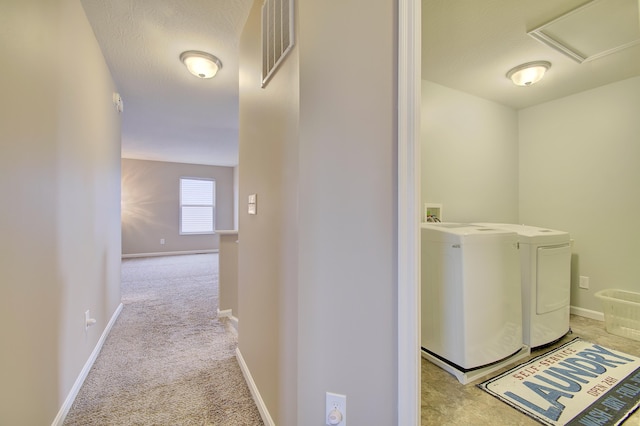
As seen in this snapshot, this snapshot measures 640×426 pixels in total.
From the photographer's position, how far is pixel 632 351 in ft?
6.89

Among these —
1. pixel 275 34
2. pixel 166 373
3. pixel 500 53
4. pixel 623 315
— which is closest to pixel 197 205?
pixel 166 373

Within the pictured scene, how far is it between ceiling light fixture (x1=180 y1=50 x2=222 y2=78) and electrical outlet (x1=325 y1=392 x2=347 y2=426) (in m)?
2.55

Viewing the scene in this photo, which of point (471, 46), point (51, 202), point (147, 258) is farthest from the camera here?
point (147, 258)

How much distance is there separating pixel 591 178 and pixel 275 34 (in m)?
3.34

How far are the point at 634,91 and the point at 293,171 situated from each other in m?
3.43

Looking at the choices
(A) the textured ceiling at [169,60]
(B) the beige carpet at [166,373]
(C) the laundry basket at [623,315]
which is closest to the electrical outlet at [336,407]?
(B) the beige carpet at [166,373]

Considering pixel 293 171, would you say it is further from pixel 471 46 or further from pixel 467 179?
pixel 467 179

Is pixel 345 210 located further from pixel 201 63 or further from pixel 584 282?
pixel 584 282

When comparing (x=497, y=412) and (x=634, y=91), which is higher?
(x=634, y=91)

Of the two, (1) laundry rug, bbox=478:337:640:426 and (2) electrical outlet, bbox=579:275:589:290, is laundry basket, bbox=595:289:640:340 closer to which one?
(2) electrical outlet, bbox=579:275:589:290

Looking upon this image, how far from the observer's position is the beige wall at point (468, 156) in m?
2.60

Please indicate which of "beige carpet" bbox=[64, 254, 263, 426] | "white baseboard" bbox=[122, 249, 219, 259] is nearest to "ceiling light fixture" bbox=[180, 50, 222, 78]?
"beige carpet" bbox=[64, 254, 263, 426]

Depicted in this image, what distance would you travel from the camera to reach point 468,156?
2850 mm

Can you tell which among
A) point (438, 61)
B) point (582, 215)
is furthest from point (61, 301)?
point (582, 215)
